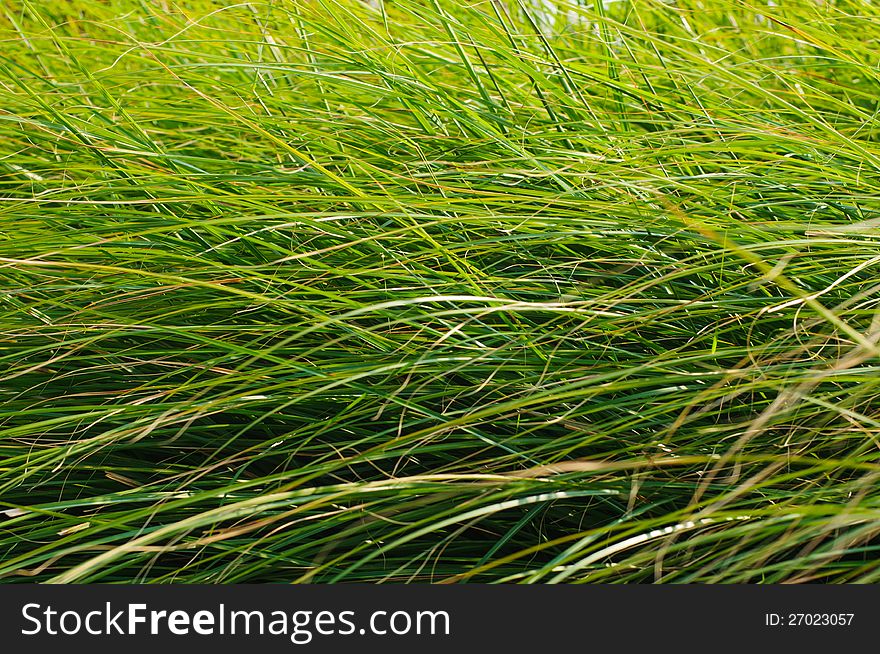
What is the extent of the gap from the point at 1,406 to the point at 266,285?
0.40 m

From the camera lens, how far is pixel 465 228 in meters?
1.11

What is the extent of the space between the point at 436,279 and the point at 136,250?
41 centimetres

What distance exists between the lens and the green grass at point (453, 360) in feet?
2.86

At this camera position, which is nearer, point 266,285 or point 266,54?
point 266,285

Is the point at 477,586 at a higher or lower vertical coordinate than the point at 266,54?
lower

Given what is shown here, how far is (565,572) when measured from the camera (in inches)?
32.2

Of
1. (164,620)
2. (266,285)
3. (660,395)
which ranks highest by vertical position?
(266,285)

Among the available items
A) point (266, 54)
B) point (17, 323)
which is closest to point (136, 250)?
point (17, 323)

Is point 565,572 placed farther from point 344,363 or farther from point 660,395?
point 344,363

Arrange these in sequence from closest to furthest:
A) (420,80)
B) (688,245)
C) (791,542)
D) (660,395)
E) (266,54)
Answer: (791,542) < (660,395) < (688,245) < (420,80) < (266,54)

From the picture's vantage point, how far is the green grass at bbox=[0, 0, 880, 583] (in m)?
0.87

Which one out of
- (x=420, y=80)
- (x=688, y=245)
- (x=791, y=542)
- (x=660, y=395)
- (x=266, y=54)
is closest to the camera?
(x=791, y=542)

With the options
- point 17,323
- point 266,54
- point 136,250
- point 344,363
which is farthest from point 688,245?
point 266,54

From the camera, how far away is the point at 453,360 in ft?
3.11
